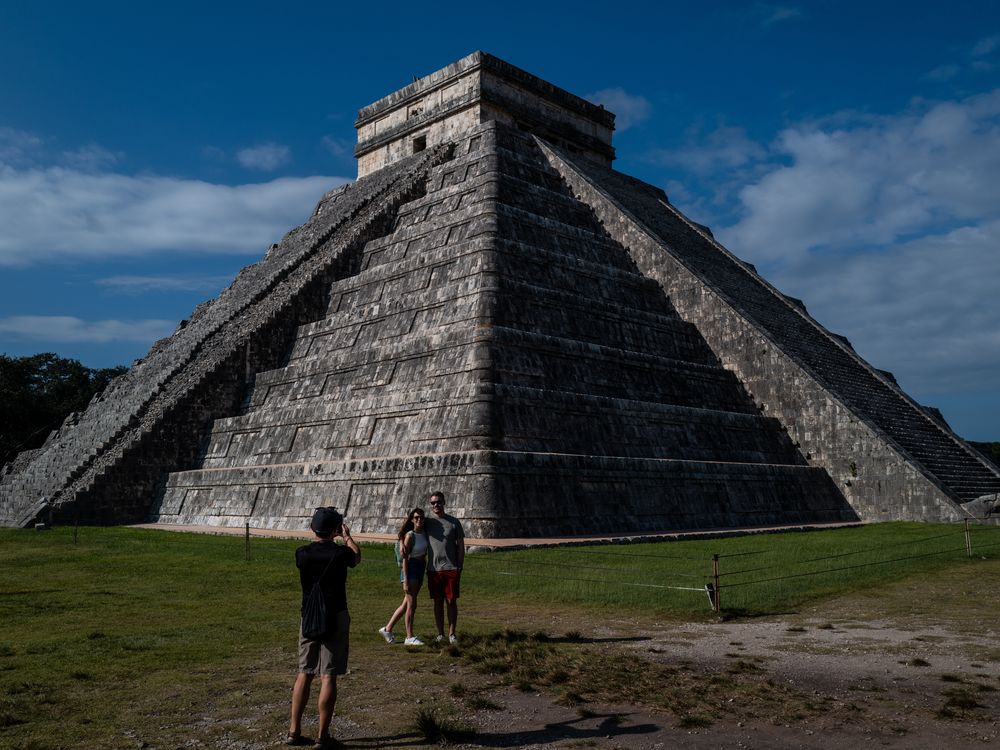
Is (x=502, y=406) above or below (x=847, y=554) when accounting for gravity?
above

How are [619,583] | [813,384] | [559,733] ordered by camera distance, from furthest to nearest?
1. [813,384]
2. [619,583]
3. [559,733]

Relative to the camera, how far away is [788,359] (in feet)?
76.7

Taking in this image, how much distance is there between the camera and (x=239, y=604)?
395 inches

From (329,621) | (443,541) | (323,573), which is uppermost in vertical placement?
(443,541)

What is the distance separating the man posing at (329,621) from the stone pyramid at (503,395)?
9.56 metres

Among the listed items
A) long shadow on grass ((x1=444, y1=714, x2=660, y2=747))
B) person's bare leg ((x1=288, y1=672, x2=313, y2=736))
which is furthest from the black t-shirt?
long shadow on grass ((x1=444, y1=714, x2=660, y2=747))

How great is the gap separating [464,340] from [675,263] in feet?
33.5

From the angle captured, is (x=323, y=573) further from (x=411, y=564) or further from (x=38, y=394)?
(x=38, y=394)

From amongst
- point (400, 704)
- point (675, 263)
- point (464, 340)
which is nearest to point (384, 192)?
point (675, 263)

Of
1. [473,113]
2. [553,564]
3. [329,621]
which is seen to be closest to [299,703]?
[329,621]

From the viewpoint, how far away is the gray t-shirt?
26.2 feet

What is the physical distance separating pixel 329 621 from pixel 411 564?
266 centimetres

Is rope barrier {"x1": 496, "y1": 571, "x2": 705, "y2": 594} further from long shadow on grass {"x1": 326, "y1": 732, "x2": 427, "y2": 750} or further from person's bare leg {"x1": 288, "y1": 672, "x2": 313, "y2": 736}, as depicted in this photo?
person's bare leg {"x1": 288, "y1": 672, "x2": 313, "y2": 736}

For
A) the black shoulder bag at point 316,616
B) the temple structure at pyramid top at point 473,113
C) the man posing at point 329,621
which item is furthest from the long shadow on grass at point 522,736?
the temple structure at pyramid top at point 473,113
